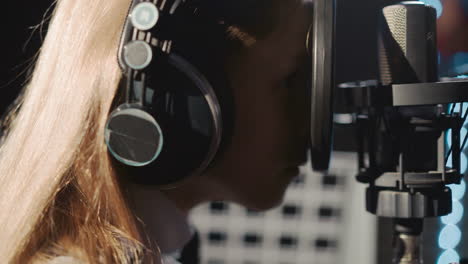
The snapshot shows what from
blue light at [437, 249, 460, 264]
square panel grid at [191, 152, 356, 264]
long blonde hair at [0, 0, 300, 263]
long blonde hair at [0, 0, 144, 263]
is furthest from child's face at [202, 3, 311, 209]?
square panel grid at [191, 152, 356, 264]

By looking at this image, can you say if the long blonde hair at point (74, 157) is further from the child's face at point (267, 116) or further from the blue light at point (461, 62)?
the blue light at point (461, 62)

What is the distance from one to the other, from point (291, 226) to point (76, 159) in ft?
3.13

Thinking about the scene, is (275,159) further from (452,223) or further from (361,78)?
(452,223)

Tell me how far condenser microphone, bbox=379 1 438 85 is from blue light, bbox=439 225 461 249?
0.41 metres

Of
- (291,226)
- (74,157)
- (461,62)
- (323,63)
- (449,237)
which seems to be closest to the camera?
(323,63)

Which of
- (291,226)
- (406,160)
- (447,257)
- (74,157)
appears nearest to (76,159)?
(74,157)

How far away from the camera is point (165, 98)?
0.66 meters

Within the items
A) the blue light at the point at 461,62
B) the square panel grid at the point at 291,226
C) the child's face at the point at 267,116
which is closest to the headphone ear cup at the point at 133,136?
the child's face at the point at 267,116

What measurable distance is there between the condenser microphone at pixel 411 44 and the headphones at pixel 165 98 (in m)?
0.20

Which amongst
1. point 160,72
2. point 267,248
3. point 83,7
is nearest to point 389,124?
point 160,72

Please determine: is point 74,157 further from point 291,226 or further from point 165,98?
point 291,226

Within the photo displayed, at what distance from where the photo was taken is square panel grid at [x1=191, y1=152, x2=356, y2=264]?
1.57 meters

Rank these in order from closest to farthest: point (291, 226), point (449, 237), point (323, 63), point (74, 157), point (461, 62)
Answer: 1. point (323, 63)
2. point (74, 157)
3. point (461, 62)
4. point (449, 237)
5. point (291, 226)

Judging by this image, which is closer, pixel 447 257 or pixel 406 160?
pixel 406 160
